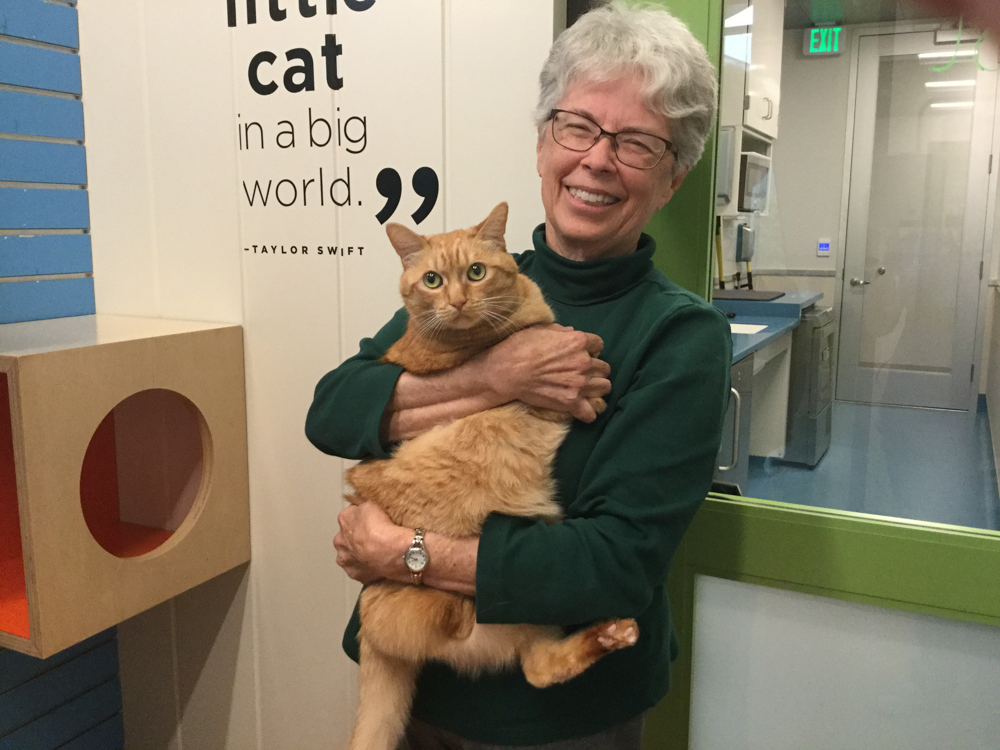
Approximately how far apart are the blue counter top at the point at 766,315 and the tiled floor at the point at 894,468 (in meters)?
0.20

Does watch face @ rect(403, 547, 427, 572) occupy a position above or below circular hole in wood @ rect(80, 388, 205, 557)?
above

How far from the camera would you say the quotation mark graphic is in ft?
5.16

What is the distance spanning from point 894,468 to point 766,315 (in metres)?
0.39

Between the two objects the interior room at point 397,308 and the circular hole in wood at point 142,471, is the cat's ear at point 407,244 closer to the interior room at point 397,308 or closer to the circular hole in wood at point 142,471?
the interior room at point 397,308

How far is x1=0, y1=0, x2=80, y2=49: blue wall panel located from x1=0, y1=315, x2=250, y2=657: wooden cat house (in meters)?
0.66

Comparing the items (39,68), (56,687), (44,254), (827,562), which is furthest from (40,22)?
(827,562)

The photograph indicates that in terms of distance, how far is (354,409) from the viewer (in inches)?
43.9

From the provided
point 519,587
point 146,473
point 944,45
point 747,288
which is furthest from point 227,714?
point 944,45

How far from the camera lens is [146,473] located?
6.52ft

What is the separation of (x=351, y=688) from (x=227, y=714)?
1.38ft

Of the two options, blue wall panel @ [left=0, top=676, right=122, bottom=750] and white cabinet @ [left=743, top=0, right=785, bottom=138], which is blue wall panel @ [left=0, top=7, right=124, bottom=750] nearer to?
blue wall panel @ [left=0, top=676, right=122, bottom=750]

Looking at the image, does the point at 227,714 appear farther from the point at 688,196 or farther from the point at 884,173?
the point at 884,173

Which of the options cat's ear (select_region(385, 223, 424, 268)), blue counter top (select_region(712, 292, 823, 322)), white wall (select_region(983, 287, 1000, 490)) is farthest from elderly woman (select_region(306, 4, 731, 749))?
white wall (select_region(983, 287, 1000, 490))

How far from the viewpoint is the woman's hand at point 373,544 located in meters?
1.03
